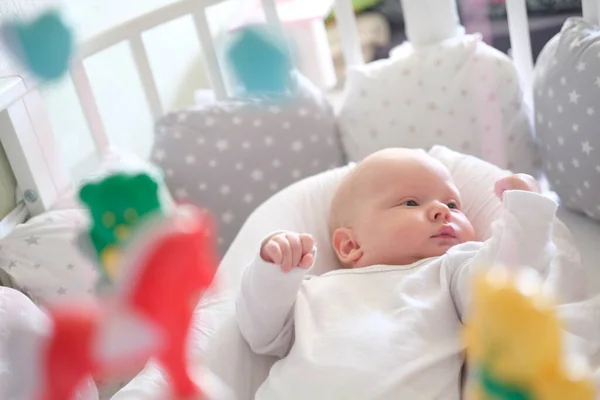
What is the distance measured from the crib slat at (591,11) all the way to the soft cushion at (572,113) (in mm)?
38

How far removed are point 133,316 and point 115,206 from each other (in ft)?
0.23

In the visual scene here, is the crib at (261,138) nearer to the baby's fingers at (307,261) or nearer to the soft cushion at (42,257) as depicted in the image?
the soft cushion at (42,257)

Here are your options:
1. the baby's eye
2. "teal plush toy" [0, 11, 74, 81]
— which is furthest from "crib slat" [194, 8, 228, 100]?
"teal plush toy" [0, 11, 74, 81]

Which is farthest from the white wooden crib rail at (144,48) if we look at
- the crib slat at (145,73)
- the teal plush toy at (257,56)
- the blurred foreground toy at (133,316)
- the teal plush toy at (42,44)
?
the blurred foreground toy at (133,316)

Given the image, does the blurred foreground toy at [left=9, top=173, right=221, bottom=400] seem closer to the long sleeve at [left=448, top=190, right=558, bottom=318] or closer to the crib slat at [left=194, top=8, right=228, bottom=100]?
the long sleeve at [left=448, top=190, right=558, bottom=318]

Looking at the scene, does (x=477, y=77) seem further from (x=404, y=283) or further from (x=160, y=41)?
(x=160, y=41)

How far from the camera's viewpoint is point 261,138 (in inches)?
40.4

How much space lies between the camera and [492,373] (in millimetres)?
184

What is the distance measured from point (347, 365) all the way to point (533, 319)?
0.44m

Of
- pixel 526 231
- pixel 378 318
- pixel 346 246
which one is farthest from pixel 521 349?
pixel 346 246

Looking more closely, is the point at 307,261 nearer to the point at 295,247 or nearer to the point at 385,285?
the point at 295,247

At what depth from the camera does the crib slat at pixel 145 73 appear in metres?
0.98

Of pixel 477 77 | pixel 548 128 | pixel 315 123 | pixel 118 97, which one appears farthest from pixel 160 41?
pixel 548 128

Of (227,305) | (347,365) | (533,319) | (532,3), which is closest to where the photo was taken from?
(533,319)
